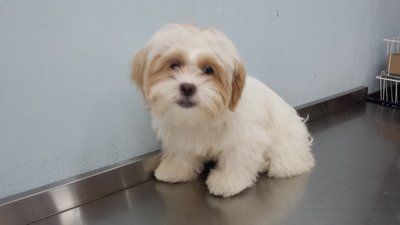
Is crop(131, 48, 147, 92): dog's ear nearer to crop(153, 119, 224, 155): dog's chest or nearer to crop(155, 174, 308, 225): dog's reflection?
crop(153, 119, 224, 155): dog's chest

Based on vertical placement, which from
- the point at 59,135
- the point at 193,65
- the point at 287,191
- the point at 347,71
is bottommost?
the point at 287,191

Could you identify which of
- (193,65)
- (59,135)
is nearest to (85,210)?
(59,135)

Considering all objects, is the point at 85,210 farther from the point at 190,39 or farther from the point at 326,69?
the point at 326,69

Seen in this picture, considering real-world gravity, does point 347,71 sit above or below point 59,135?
below

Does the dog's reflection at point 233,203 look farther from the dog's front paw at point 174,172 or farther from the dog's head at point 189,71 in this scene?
the dog's head at point 189,71

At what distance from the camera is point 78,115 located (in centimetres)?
98

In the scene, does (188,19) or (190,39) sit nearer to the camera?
(190,39)

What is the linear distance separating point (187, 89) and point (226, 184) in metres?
0.37

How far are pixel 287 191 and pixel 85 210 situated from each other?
0.61 meters

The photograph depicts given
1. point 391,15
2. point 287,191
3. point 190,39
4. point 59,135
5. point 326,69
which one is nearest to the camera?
point 190,39

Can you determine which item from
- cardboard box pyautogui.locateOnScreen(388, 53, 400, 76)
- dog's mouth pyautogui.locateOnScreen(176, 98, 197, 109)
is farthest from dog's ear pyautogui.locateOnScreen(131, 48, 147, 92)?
cardboard box pyautogui.locateOnScreen(388, 53, 400, 76)

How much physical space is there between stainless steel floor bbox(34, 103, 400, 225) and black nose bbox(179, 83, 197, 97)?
36cm

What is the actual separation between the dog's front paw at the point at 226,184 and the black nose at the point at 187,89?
0.34 m

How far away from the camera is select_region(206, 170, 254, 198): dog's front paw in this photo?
3.40ft
